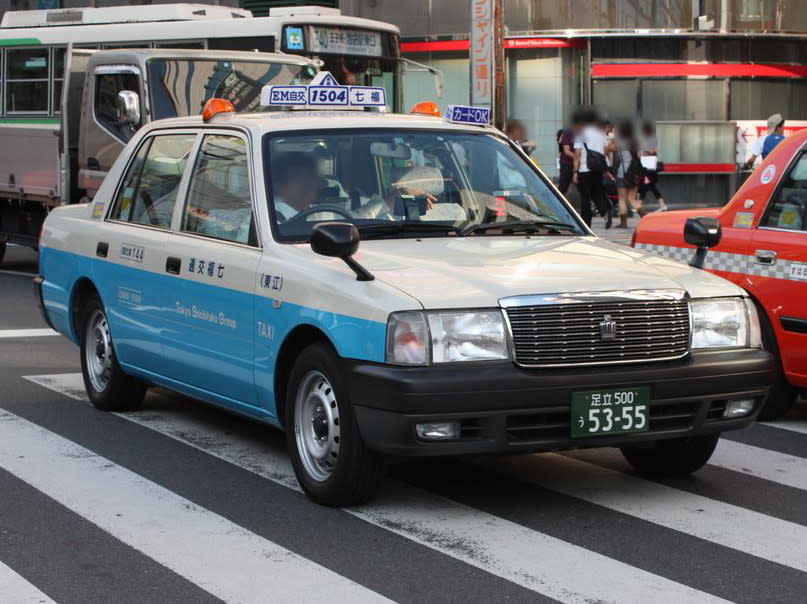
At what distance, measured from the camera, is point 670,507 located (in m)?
5.97

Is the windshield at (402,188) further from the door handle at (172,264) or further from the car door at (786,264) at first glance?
the car door at (786,264)

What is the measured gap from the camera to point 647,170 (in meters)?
23.7

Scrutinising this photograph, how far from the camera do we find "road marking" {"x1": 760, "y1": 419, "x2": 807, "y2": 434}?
784cm

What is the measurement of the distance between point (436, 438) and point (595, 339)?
73 centimetres

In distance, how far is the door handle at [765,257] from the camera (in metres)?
7.67

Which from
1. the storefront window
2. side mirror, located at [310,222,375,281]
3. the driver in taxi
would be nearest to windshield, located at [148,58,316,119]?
the driver in taxi

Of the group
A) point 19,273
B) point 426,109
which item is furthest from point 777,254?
point 19,273

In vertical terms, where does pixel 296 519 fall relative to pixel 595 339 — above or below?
below

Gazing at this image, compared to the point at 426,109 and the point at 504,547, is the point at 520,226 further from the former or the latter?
the point at 504,547

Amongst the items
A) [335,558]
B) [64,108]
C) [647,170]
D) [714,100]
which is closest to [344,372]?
[335,558]

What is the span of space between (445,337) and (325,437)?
2.56 feet

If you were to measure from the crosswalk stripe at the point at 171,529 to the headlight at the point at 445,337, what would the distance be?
0.86 m

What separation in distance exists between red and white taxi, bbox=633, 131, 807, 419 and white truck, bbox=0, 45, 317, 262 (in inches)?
326

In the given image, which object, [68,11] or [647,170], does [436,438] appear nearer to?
[68,11]
